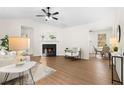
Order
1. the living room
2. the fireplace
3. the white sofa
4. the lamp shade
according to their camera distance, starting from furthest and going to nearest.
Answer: the fireplace → the white sofa → the living room → the lamp shade

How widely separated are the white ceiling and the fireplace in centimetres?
66

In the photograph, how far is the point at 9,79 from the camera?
7.92ft

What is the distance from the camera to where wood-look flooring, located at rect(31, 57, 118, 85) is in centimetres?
276

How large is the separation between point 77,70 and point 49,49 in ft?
3.02

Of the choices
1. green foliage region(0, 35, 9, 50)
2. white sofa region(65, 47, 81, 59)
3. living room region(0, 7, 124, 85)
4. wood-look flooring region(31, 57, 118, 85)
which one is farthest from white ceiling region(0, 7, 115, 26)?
wood-look flooring region(31, 57, 118, 85)

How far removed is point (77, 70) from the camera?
3.20m

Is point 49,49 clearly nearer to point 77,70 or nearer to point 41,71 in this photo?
point 41,71

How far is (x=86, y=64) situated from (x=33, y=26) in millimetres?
1506

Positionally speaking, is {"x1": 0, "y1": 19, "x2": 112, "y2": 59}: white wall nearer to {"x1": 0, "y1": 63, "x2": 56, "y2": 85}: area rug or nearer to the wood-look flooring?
the wood-look flooring

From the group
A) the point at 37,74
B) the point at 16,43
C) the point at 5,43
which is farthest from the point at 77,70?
the point at 5,43

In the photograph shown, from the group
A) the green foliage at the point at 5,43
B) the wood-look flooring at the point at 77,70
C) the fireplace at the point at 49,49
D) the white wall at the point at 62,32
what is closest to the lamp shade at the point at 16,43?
the green foliage at the point at 5,43

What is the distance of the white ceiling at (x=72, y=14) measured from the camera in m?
2.12
